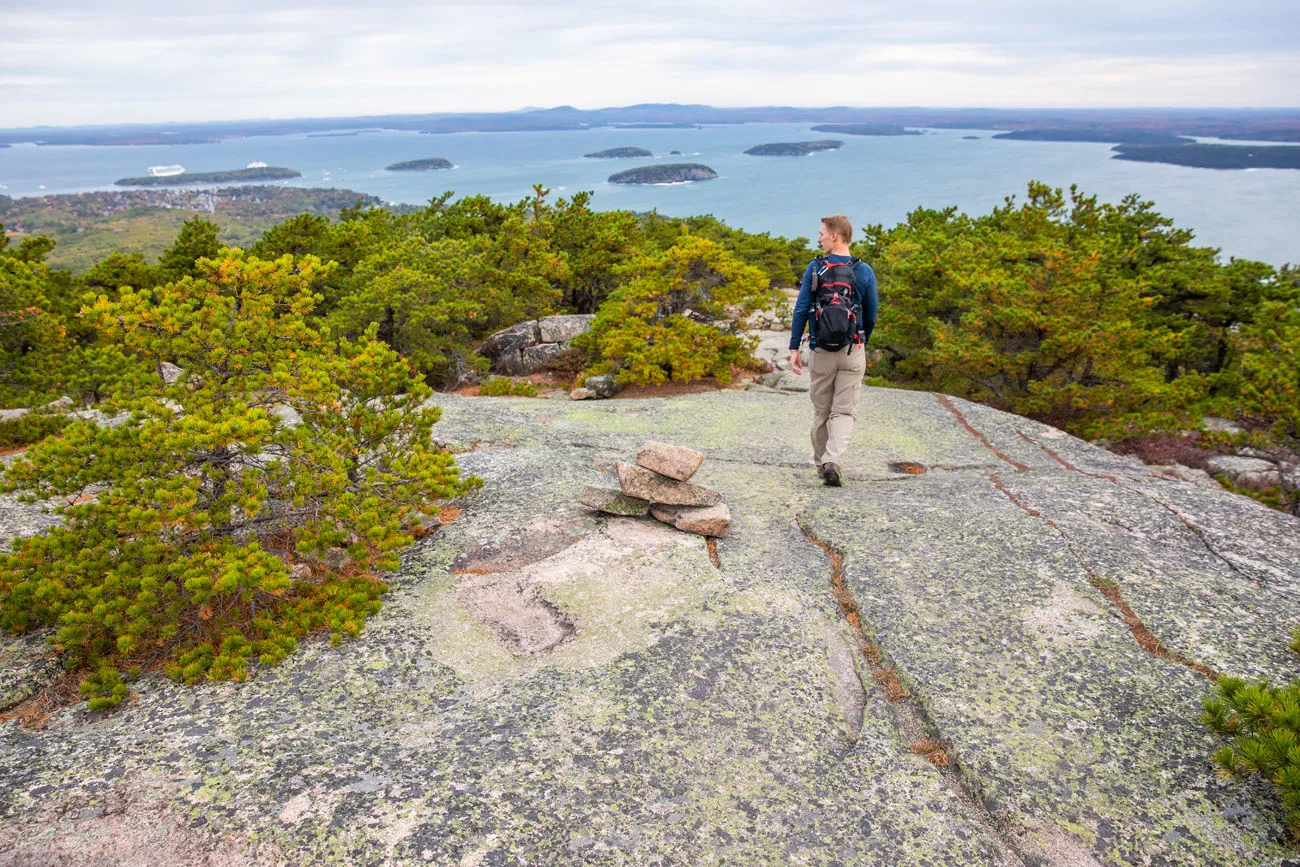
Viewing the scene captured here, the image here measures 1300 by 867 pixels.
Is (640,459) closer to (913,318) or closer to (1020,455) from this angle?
(1020,455)

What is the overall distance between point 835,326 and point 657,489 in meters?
3.11

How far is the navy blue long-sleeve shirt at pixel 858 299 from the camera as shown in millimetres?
8367

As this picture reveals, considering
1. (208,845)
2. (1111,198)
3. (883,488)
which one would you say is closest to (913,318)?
(883,488)

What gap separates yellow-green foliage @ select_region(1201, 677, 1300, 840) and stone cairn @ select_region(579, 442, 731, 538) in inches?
174

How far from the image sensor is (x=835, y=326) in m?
8.33

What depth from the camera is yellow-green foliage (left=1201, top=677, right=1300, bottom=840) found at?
355cm

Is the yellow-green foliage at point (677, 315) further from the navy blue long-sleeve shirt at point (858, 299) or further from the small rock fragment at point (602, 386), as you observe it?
the navy blue long-sleeve shirt at point (858, 299)

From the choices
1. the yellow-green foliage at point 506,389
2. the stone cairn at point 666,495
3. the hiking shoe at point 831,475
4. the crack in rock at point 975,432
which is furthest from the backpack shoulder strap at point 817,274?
the yellow-green foliage at point 506,389

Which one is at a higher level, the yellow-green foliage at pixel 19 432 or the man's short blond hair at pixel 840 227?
the man's short blond hair at pixel 840 227

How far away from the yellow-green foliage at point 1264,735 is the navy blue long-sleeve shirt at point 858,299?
5413 millimetres

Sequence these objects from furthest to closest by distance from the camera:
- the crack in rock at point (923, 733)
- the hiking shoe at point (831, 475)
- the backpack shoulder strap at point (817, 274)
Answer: the hiking shoe at point (831, 475) < the backpack shoulder strap at point (817, 274) < the crack in rock at point (923, 733)

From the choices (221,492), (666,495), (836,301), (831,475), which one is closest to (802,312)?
(836,301)

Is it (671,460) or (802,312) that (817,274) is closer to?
(802,312)

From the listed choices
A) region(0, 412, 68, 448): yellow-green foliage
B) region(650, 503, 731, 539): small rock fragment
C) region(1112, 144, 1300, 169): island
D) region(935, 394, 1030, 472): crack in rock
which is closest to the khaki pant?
region(650, 503, 731, 539): small rock fragment
